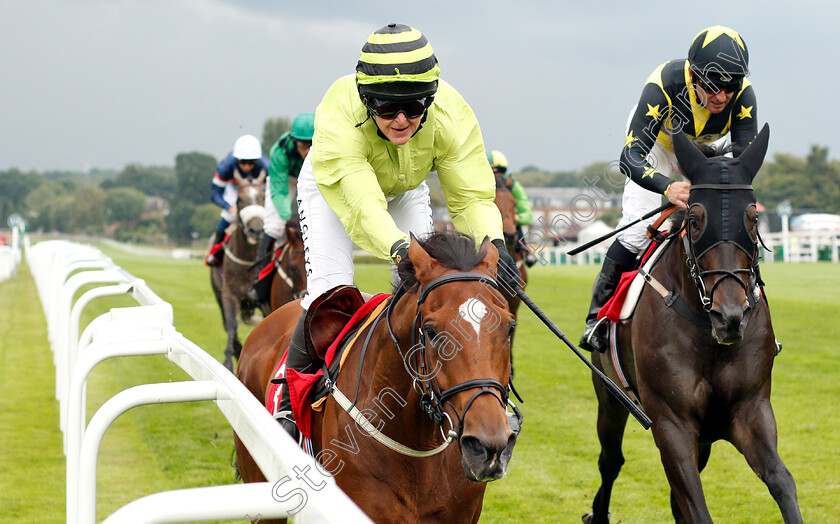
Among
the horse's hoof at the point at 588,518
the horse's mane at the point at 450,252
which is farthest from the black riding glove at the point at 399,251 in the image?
the horse's hoof at the point at 588,518

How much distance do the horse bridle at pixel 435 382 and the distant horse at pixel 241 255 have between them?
262 inches

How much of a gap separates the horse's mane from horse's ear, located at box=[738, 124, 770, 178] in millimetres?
1622

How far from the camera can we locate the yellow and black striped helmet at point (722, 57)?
3.93 metres

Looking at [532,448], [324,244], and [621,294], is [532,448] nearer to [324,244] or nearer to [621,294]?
[621,294]

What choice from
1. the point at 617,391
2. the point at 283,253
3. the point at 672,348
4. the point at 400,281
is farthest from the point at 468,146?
the point at 283,253

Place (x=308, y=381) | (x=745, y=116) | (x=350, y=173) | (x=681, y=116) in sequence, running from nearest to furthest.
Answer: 1. (x=350, y=173)
2. (x=308, y=381)
3. (x=745, y=116)
4. (x=681, y=116)

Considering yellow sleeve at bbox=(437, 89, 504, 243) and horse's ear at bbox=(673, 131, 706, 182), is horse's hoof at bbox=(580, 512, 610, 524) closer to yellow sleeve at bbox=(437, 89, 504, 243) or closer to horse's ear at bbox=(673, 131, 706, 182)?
horse's ear at bbox=(673, 131, 706, 182)

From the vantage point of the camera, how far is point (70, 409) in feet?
9.78

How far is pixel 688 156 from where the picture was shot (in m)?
3.70

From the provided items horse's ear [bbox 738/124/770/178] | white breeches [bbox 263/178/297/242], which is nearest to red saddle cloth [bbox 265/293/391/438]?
horse's ear [bbox 738/124/770/178]

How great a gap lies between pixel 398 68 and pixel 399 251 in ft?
2.10

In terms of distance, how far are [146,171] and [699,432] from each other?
95769 mm

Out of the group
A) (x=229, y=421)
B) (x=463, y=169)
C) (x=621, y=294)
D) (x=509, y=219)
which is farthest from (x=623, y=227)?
(x=509, y=219)

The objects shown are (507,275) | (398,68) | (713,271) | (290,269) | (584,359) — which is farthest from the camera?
(290,269)
